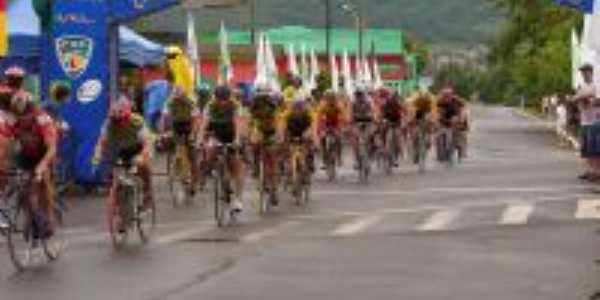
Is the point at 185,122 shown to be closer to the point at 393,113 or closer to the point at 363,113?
the point at 363,113

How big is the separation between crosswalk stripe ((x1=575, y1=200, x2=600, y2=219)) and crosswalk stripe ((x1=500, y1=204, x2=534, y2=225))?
64 centimetres

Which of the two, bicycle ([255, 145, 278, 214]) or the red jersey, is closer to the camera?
the red jersey

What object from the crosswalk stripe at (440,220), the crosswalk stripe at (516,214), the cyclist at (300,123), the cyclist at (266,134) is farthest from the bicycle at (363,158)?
the crosswalk stripe at (440,220)

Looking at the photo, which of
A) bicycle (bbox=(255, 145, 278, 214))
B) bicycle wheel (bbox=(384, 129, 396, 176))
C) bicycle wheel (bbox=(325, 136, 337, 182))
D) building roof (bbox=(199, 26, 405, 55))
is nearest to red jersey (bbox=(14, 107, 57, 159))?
bicycle (bbox=(255, 145, 278, 214))

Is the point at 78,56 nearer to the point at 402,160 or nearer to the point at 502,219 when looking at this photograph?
the point at 502,219

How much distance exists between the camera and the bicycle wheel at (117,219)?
17.8 m

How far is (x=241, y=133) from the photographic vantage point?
21703 mm

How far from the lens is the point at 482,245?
1775 cm

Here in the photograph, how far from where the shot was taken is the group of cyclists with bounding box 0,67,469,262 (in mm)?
16578

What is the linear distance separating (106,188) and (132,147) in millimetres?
9692

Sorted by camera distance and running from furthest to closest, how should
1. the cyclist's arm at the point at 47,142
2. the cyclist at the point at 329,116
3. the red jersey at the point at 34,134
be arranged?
the cyclist at the point at 329,116 → the red jersey at the point at 34,134 → the cyclist's arm at the point at 47,142

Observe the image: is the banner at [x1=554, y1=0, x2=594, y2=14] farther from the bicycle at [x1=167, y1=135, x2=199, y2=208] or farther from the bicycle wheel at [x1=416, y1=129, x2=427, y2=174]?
the bicycle wheel at [x1=416, y1=129, x2=427, y2=174]

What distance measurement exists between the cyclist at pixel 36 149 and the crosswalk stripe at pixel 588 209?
7806 mm

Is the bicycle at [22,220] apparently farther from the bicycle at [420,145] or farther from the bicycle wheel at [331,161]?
the bicycle at [420,145]
